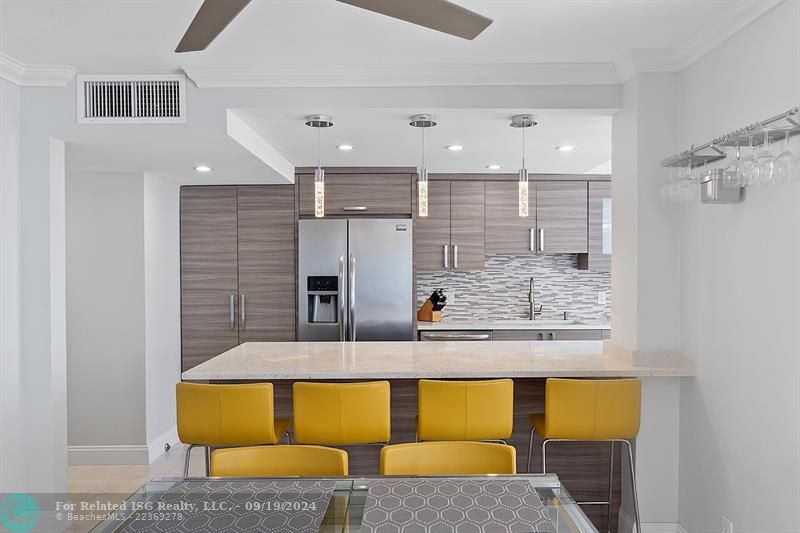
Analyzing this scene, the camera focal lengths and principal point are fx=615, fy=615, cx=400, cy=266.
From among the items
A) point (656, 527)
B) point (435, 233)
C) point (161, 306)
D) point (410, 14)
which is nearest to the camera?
point (410, 14)

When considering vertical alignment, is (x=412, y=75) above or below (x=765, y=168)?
above

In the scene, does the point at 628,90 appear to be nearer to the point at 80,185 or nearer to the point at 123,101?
the point at 123,101

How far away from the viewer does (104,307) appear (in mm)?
4500

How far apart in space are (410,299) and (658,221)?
2.66 meters

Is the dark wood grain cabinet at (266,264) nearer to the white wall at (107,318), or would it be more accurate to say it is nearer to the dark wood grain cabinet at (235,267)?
the dark wood grain cabinet at (235,267)

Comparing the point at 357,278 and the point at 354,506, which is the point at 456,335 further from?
the point at 354,506

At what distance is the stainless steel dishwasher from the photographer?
5.48m

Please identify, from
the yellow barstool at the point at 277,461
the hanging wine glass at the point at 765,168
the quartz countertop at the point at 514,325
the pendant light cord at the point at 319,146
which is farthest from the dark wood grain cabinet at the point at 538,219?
the yellow barstool at the point at 277,461

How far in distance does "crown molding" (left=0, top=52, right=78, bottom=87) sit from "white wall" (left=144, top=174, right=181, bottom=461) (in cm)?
135

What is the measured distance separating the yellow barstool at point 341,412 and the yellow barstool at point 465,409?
191 millimetres

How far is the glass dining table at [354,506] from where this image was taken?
57.1 inches

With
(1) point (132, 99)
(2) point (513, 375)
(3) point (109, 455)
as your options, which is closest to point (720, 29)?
(2) point (513, 375)

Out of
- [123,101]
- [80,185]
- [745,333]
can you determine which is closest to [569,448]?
[745,333]

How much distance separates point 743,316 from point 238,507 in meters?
2.06
